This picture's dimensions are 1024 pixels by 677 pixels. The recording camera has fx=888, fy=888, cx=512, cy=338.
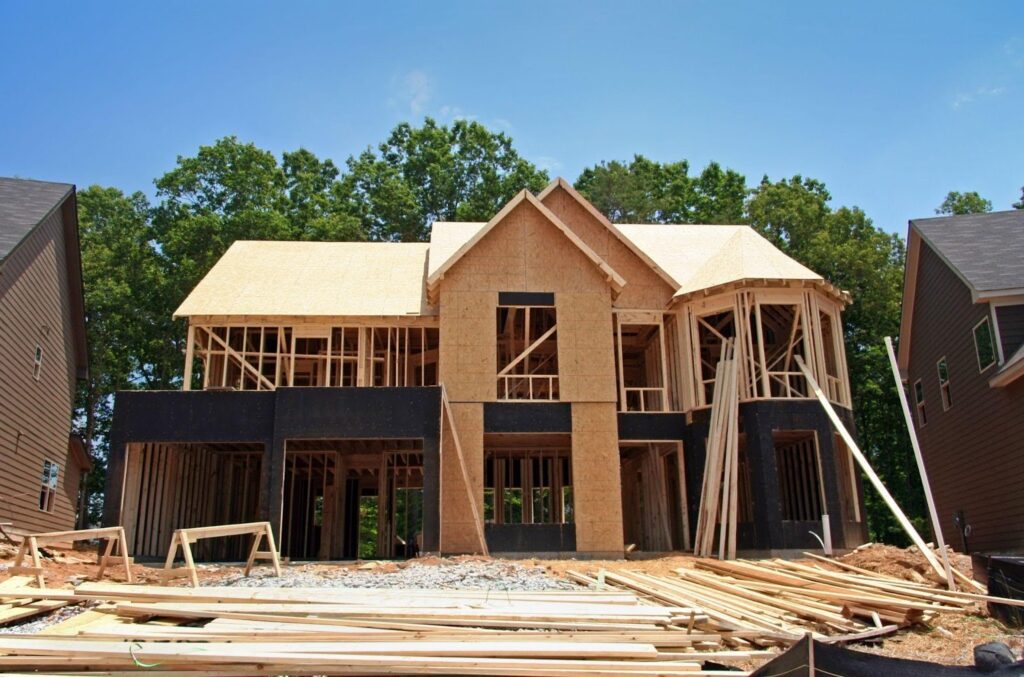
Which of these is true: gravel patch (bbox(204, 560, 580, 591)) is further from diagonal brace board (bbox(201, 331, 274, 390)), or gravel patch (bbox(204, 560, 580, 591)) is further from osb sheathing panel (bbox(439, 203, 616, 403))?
diagonal brace board (bbox(201, 331, 274, 390))

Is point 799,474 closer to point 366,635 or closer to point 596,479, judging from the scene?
point 596,479

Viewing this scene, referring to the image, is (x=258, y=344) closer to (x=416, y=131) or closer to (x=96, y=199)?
(x=96, y=199)

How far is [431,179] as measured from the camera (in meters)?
50.6

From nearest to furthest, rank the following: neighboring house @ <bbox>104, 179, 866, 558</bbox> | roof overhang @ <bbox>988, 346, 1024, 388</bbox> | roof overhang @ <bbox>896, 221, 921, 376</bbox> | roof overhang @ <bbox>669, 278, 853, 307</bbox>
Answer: roof overhang @ <bbox>988, 346, 1024, 388</bbox>, neighboring house @ <bbox>104, 179, 866, 558</bbox>, roof overhang @ <bbox>669, 278, 853, 307</bbox>, roof overhang @ <bbox>896, 221, 921, 376</bbox>

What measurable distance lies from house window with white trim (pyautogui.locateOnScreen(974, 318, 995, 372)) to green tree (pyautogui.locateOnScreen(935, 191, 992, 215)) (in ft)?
93.1

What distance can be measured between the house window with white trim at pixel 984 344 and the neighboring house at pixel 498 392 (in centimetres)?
341

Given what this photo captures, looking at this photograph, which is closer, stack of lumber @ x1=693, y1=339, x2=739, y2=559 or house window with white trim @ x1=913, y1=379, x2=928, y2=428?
stack of lumber @ x1=693, y1=339, x2=739, y2=559

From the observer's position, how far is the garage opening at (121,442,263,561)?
21266 mm

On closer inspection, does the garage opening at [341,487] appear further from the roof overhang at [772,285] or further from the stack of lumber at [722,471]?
the roof overhang at [772,285]

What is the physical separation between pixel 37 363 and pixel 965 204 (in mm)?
43623

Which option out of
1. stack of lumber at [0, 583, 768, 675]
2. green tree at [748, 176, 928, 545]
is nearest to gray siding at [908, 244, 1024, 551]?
stack of lumber at [0, 583, 768, 675]

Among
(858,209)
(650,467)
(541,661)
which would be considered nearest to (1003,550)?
(650,467)

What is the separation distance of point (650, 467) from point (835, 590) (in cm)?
1223

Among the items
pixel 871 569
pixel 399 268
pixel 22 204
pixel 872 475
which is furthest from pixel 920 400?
pixel 22 204
